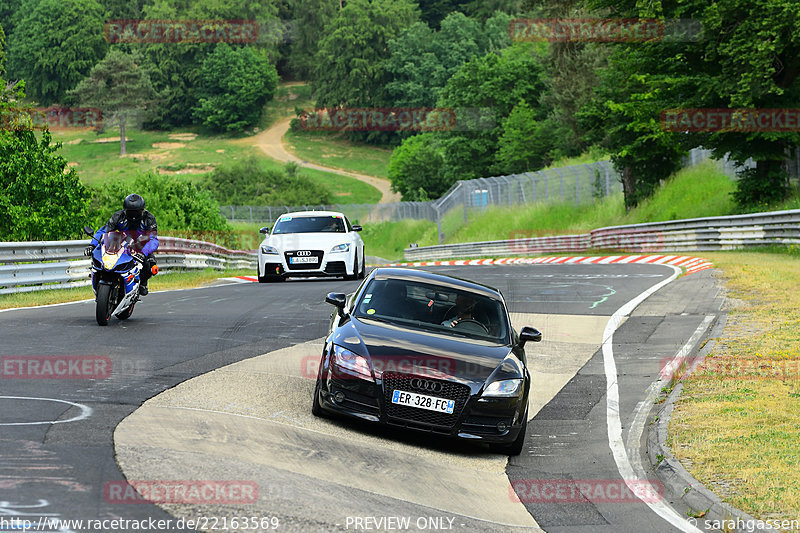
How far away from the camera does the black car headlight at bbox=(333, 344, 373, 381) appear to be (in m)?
8.46

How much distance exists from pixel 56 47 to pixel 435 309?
562ft

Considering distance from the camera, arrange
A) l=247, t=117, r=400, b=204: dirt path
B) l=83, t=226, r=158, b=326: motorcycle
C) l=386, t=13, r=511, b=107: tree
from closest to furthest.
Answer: l=83, t=226, r=158, b=326: motorcycle < l=247, t=117, r=400, b=204: dirt path < l=386, t=13, r=511, b=107: tree

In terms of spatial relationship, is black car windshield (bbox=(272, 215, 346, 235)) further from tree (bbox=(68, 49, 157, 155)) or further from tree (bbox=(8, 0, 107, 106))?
tree (bbox=(8, 0, 107, 106))

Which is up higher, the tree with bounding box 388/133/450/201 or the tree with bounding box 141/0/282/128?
the tree with bounding box 141/0/282/128

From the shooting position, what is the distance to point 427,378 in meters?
8.39

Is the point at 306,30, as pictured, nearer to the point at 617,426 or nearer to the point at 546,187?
the point at 546,187

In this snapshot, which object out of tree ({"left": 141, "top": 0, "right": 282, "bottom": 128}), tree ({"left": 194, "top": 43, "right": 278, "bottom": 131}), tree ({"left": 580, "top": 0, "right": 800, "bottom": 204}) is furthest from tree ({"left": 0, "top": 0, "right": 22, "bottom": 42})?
tree ({"left": 580, "top": 0, "right": 800, "bottom": 204})

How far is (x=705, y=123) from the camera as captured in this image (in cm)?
3394

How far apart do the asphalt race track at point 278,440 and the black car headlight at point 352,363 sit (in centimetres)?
51

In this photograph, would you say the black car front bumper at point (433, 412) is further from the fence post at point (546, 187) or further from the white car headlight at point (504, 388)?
the fence post at point (546, 187)

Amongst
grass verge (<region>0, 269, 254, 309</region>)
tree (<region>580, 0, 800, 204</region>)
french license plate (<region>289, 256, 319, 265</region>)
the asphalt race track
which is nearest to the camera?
the asphalt race track

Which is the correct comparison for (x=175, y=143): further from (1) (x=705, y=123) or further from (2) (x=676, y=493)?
(2) (x=676, y=493)

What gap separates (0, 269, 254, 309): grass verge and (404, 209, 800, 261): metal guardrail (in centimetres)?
1630

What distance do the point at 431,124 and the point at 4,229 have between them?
65.1 m
